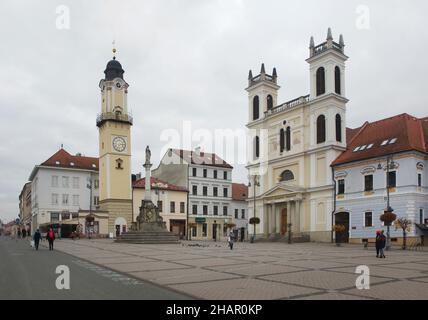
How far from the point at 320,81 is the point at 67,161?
4609 cm

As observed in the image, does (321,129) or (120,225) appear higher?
(321,129)

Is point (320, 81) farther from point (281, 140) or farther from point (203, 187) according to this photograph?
point (203, 187)

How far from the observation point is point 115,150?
219ft

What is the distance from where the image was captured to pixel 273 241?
51062 mm

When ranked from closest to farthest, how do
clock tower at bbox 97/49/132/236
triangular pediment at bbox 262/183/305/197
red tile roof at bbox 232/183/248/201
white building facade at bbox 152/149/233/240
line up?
triangular pediment at bbox 262/183/305/197
clock tower at bbox 97/49/132/236
white building facade at bbox 152/149/233/240
red tile roof at bbox 232/183/248/201

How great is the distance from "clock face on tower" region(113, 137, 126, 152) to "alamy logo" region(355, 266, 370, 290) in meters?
53.3

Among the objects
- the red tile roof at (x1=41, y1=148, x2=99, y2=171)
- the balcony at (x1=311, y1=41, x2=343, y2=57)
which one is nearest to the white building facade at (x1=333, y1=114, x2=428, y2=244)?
the balcony at (x1=311, y1=41, x2=343, y2=57)

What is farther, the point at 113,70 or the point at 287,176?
the point at 113,70

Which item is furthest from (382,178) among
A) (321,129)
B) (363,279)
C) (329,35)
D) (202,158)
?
(202,158)

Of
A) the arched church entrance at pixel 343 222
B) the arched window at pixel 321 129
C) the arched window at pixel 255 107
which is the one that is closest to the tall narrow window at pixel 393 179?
the arched church entrance at pixel 343 222

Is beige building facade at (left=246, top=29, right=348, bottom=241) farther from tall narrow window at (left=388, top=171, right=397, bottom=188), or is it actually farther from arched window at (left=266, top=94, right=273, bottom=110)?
tall narrow window at (left=388, top=171, right=397, bottom=188)

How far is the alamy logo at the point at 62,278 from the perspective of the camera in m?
12.5

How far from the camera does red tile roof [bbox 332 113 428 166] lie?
4244 cm

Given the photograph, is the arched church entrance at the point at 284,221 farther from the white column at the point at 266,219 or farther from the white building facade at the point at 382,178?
the white building facade at the point at 382,178
